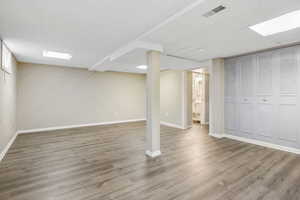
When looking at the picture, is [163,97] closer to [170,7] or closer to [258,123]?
[258,123]

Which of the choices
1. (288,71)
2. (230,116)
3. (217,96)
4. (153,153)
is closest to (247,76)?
(288,71)

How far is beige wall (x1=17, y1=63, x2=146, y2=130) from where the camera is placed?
5.08 m

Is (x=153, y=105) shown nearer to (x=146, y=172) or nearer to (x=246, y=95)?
(x=146, y=172)

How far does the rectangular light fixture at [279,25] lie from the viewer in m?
2.22

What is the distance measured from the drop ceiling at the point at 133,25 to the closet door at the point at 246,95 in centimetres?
51

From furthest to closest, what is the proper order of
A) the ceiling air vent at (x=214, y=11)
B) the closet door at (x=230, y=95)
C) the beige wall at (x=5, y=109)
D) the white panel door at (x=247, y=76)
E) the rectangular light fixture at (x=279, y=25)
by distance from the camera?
the closet door at (x=230, y=95) → the white panel door at (x=247, y=76) → the beige wall at (x=5, y=109) → the rectangular light fixture at (x=279, y=25) → the ceiling air vent at (x=214, y=11)

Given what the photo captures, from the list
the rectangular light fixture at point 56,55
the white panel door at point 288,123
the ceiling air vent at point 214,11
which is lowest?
the white panel door at point 288,123

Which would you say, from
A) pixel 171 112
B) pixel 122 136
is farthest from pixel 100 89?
pixel 171 112

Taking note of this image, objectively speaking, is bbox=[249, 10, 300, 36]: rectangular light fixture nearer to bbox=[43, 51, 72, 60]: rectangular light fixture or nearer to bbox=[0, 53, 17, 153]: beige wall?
bbox=[43, 51, 72, 60]: rectangular light fixture

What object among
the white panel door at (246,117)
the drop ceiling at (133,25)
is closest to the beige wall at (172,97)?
the white panel door at (246,117)

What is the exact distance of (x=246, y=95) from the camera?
404 centimetres

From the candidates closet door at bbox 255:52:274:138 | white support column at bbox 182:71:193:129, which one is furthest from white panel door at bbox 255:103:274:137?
white support column at bbox 182:71:193:129

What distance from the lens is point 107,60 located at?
14.9 ft

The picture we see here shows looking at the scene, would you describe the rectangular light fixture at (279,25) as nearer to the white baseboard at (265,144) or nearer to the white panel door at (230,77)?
the white panel door at (230,77)
